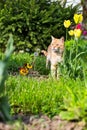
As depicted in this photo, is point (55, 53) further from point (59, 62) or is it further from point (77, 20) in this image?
point (77, 20)

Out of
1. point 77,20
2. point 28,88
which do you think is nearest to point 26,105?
point 28,88

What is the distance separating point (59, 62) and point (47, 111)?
11.8ft

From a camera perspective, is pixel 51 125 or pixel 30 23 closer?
pixel 51 125

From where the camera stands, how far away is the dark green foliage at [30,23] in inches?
602

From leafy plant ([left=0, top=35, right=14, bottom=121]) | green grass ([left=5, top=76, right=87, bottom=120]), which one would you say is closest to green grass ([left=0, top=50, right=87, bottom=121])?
green grass ([left=5, top=76, right=87, bottom=120])

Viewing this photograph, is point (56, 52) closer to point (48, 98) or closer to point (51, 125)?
point (48, 98)

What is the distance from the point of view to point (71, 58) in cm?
872

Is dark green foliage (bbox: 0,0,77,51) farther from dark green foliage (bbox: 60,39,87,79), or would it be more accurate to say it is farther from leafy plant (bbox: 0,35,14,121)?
leafy plant (bbox: 0,35,14,121)

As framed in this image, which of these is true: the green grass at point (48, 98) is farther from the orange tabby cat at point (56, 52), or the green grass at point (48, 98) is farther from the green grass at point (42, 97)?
the orange tabby cat at point (56, 52)

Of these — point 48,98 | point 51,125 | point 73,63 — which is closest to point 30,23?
point 73,63

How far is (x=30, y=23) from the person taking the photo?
50.4ft

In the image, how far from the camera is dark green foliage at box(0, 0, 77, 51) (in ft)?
50.1

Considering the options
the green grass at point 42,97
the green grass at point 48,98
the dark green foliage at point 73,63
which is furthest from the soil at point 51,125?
the dark green foliage at point 73,63

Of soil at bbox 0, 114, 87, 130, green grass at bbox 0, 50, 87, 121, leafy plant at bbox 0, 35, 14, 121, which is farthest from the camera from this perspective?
green grass at bbox 0, 50, 87, 121
